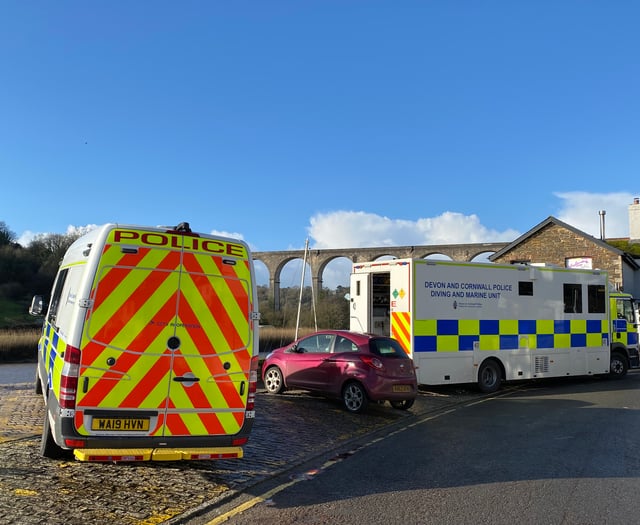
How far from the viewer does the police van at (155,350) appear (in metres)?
4.93

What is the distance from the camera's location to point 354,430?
8734 millimetres

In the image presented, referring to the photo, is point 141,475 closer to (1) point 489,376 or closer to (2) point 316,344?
(2) point 316,344

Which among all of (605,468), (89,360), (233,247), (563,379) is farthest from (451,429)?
(563,379)

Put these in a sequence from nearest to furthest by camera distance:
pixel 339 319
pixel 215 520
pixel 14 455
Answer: pixel 215 520 < pixel 14 455 < pixel 339 319

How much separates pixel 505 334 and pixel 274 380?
584 centimetres

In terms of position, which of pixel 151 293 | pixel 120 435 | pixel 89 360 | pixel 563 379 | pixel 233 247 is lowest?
pixel 563 379

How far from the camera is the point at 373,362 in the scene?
10.0m

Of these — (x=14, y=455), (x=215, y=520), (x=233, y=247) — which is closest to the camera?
(x=215, y=520)

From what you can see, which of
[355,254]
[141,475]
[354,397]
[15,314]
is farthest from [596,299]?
[355,254]

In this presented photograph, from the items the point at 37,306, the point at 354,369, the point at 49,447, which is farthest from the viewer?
the point at 354,369

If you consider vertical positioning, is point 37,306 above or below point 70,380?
above

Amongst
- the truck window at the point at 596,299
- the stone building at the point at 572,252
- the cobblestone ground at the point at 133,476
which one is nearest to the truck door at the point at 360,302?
the cobblestone ground at the point at 133,476

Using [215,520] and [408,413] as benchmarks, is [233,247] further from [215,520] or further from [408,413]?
[408,413]

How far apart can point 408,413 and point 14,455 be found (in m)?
6.48
